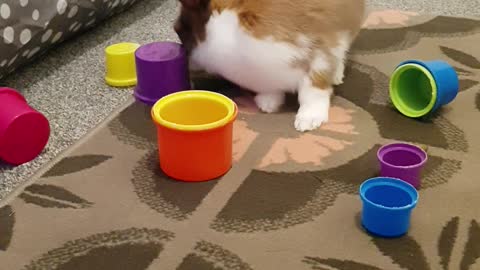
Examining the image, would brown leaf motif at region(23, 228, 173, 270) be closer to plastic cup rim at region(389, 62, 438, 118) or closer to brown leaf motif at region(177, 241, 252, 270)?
brown leaf motif at region(177, 241, 252, 270)

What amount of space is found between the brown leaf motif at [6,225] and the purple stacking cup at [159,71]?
1.48 ft

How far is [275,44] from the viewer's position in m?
1.38

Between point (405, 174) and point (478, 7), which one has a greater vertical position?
point (478, 7)

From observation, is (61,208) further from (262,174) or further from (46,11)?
(46,11)

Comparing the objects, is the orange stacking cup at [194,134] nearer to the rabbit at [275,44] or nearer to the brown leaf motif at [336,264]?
the rabbit at [275,44]

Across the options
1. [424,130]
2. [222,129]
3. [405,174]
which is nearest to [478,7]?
[424,130]

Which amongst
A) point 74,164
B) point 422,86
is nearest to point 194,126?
point 74,164

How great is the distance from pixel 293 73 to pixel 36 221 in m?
0.60

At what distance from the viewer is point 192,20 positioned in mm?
1435

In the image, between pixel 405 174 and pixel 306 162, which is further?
pixel 306 162

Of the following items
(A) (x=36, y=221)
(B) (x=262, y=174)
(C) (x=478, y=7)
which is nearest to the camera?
(A) (x=36, y=221)

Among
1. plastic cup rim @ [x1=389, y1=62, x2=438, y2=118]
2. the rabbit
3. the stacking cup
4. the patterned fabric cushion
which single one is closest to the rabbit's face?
the rabbit

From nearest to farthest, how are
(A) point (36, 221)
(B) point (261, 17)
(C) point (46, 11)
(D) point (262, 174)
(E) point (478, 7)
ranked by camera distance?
(A) point (36, 221) → (D) point (262, 174) → (B) point (261, 17) → (C) point (46, 11) → (E) point (478, 7)

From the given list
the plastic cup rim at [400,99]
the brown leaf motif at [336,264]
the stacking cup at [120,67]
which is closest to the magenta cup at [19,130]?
the stacking cup at [120,67]
